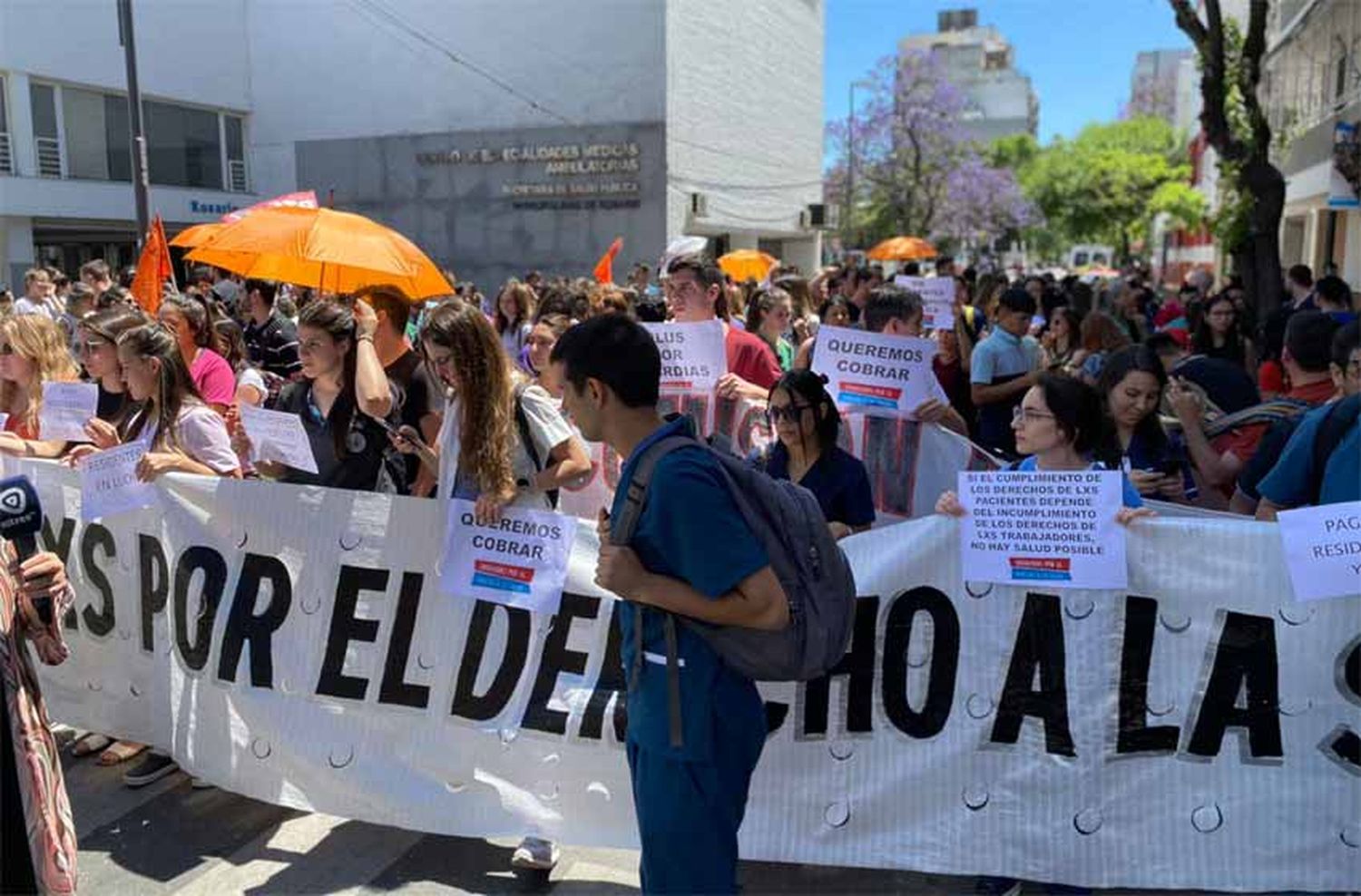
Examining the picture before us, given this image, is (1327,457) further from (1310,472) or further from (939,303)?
(939,303)

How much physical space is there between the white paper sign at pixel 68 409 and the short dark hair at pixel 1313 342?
5.05 m

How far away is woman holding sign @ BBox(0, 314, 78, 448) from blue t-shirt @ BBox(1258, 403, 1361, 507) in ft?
16.3

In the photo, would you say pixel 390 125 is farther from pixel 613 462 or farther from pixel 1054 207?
pixel 1054 207

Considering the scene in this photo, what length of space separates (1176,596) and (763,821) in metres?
1.49

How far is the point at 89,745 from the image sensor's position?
15.9 ft

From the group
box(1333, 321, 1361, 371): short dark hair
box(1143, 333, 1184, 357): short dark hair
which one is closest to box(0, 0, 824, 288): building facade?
box(1143, 333, 1184, 357): short dark hair

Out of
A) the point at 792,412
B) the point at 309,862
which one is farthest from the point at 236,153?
the point at 792,412

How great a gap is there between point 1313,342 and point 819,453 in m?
1.99

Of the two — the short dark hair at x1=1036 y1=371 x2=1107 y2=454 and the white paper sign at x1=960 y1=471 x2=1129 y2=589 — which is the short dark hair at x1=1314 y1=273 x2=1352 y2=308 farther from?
the white paper sign at x1=960 y1=471 x2=1129 y2=589

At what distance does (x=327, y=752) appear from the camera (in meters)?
3.98

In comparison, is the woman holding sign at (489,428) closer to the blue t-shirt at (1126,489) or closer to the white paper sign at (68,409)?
the blue t-shirt at (1126,489)

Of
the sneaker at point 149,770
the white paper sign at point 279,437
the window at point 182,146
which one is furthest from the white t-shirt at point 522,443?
the window at point 182,146

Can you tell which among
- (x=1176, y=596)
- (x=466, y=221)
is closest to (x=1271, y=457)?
(x=1176, y=596)

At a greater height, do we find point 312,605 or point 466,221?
point 466,221
